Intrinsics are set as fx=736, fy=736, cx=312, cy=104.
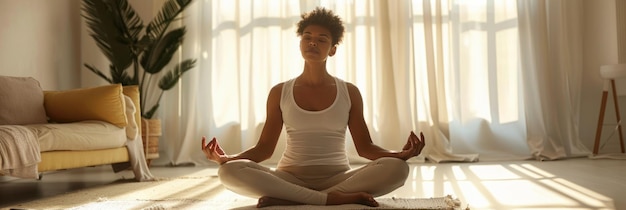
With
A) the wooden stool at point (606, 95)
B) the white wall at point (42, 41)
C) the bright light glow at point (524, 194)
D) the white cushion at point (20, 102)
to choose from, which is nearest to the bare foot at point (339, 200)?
the bright light glow at point (524, 194)

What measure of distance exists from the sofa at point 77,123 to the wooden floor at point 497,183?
205mm

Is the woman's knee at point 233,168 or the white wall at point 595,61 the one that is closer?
the woman's knee at point 233,168

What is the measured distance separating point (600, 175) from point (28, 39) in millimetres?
3707

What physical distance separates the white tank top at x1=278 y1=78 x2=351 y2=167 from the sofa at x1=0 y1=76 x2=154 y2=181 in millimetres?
1286

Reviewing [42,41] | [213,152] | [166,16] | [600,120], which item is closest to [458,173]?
[600,120]

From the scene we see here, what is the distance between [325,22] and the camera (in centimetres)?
247

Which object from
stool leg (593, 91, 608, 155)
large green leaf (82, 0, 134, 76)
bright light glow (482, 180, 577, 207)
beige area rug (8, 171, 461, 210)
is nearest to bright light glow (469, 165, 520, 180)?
bright light glow (482, 180, 577, 207)

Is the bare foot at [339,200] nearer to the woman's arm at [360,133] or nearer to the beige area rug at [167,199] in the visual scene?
the beige area rug at [167,199]

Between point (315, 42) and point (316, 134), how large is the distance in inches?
12.1

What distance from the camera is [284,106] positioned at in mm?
2521

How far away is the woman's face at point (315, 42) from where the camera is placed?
245 centimetres

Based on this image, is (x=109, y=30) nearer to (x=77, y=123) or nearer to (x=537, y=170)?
(x=77, y=123)

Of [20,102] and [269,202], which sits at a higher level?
[20,102]

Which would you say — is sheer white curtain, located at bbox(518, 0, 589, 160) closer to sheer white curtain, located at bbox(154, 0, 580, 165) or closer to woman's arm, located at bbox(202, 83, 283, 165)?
sheer white curtain, located at bbox(154, 0, 580, 165)
